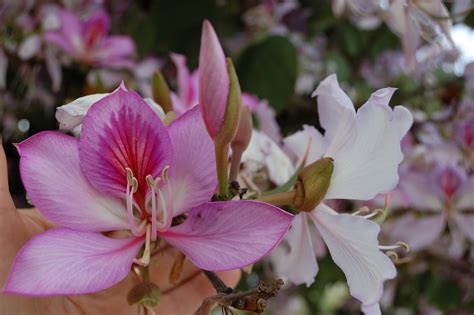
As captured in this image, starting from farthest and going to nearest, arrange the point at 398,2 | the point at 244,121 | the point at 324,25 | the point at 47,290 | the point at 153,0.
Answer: the point at 324,25 → the point at 153,0 → the point at 398,2 → the point at 244,121 → the point at 47,290

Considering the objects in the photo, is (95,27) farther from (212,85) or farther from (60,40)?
(212,85)

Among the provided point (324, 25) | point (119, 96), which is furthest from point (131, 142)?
point (324, 25)

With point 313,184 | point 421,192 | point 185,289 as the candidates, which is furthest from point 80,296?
point 421,192

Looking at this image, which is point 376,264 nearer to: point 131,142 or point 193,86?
point 131,142

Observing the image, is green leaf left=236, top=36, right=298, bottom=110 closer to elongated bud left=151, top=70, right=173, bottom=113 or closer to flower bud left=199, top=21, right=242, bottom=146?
elongated bud left=151, top=70, right=173, bottom=113

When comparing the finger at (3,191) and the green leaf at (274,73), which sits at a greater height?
the finger at (3,191)

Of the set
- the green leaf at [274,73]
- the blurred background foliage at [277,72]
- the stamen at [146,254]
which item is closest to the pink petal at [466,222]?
the blurred background foliage at [277,72]

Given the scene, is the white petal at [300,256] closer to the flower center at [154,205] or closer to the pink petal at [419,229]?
the flower center at [154,205]

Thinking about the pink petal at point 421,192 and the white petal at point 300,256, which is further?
the pink petal at point 421,192
